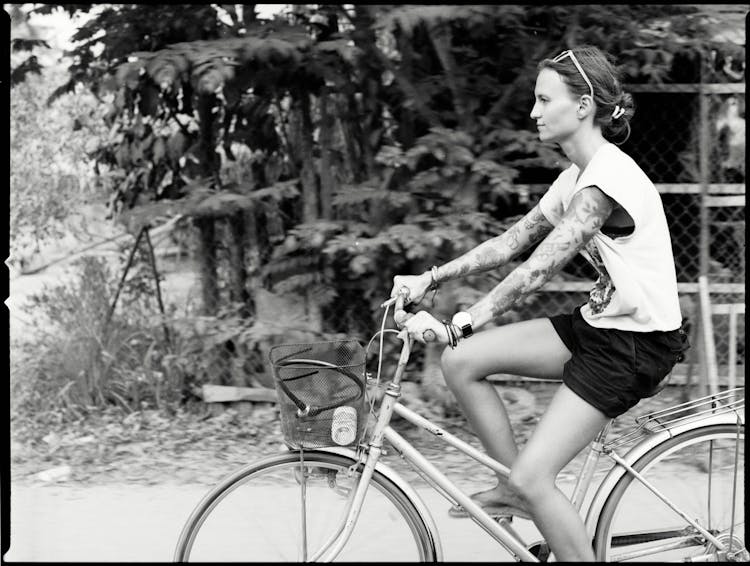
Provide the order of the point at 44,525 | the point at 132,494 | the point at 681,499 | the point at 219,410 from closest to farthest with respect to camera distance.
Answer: the point at 681,499
the point at 44,525
the point at 132,494
the point at 219,410

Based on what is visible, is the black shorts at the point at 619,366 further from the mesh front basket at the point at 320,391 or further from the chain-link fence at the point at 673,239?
the chain-link fence at the point at 673,239

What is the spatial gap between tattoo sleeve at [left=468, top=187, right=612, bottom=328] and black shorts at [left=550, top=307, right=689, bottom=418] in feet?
0.86

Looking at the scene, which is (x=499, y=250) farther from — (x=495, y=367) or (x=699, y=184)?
(x=699, y=184)

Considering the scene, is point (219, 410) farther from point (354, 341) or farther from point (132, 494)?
point (354, 341)

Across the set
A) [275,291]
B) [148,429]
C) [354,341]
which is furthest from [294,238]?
[354,341]

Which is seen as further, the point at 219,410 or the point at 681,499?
the point at 219,410

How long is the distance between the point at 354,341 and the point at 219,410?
9.62 ft

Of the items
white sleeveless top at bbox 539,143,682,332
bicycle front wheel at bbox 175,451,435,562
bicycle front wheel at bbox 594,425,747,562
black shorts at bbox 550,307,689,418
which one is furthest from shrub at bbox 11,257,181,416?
white sleeveless top at bbox 539,143,682,332

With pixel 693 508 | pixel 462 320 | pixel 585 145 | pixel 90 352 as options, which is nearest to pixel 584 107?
pixel 585 145

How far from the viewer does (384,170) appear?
5.45 metres

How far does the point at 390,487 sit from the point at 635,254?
98 centimetres

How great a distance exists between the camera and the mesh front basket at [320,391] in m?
2.80

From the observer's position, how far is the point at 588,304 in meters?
3.00

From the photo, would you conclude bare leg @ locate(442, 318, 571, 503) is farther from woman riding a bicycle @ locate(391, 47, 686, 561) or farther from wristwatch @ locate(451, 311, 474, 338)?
wristwatch @ locate(451, 311, 474, 338)
